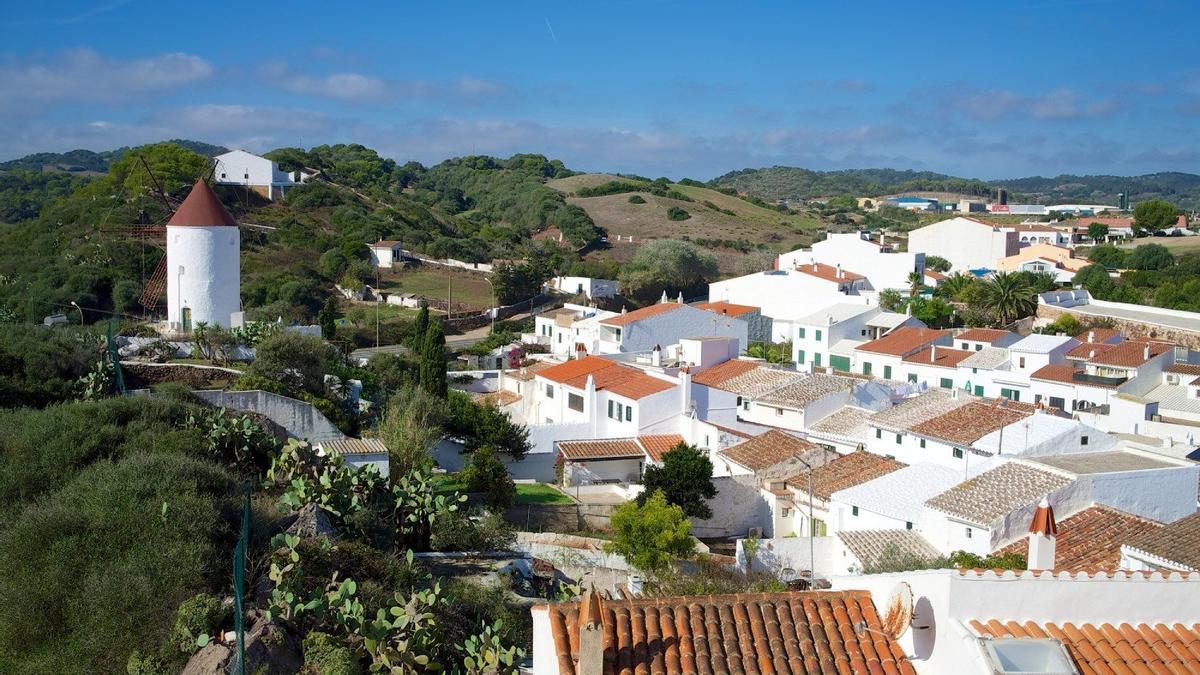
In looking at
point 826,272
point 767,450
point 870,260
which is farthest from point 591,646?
point 870,260

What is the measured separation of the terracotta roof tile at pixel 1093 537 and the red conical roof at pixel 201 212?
2237cm

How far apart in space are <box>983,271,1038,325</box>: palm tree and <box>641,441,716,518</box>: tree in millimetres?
32918

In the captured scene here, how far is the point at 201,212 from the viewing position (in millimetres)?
29703

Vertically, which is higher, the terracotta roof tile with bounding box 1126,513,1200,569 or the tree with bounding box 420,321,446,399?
the tree with bounding box 420,321,446,399

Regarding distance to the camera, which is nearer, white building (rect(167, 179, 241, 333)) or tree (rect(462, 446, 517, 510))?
tree (rect(462, 446, 517, 510))

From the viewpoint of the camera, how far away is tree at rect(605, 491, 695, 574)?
2105 centimetres

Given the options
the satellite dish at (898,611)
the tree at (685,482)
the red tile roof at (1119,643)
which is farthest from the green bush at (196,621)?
the tree at (685,482)

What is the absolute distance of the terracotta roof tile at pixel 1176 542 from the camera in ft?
57.0

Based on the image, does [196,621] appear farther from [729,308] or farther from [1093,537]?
[729,308]

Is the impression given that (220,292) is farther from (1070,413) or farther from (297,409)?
(1070,413)

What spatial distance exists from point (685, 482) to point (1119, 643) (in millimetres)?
17740

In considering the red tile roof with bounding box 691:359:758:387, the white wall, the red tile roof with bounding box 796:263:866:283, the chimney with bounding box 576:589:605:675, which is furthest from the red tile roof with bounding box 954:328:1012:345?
the chimney with bounding box 576:589:605:675

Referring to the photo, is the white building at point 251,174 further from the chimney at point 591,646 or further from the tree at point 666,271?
the chimney at point 591,646

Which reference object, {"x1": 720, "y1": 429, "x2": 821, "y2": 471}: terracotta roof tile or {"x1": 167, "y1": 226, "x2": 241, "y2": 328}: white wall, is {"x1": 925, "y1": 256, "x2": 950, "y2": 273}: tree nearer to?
{"x1": 720, "y1": 429, "x2": 821, "y2": 471}: terracotta roof tile
